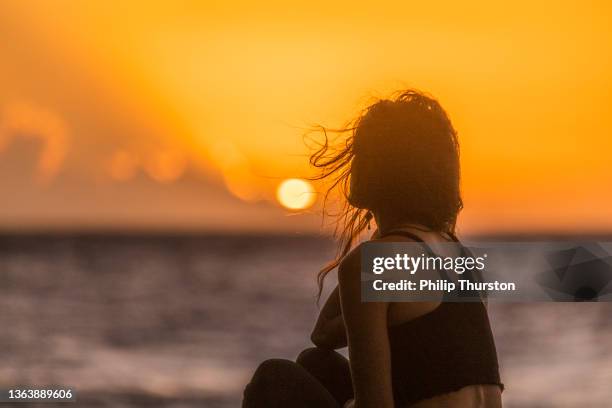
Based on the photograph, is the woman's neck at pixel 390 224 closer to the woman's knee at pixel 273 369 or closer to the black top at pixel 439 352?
the black top at pixel 439 352

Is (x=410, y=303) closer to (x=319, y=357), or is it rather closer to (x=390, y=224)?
(x=390, y=224)

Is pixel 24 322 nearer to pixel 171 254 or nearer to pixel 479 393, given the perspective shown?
pixel 479 393

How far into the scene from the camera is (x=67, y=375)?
1001 cm

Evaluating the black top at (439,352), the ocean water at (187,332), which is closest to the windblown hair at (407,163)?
the black top at (439,352)

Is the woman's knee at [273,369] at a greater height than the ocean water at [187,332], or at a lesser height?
lesser

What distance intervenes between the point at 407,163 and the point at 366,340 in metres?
0.50

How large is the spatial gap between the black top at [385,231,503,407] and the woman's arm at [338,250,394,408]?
6cm

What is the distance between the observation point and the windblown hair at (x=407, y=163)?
8.71ft

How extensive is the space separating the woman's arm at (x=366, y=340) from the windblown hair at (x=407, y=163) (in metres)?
0.24

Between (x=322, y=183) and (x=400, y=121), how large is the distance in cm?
44

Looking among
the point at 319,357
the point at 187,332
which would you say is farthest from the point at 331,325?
the point at 187,332

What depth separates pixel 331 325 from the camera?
2982mm

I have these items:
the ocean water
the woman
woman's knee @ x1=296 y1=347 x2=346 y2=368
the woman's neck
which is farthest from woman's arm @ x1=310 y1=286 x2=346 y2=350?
the ocean water

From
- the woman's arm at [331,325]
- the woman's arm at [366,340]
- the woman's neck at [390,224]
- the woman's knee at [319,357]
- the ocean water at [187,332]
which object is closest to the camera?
the woman's arm at [366,340]
